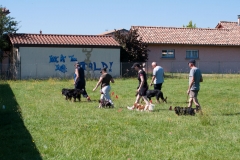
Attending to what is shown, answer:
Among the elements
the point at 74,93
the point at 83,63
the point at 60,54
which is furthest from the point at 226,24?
the point at 74,93

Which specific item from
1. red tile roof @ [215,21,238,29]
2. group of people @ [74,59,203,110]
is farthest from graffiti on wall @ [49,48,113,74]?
red tile roof @ [215,21,238,29]

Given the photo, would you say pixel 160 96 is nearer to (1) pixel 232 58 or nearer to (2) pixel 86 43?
(2) pixel 86 43

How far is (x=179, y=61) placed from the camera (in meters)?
42.2

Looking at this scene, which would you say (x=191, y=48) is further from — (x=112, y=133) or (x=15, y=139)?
(x=15, y=139)

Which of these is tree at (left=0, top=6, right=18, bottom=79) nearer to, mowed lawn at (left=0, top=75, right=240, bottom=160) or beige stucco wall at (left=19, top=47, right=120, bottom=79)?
beige stucco wall at (left=19, top=47, right=120, bottom=79)

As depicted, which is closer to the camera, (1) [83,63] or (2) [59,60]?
(2) [59,60]

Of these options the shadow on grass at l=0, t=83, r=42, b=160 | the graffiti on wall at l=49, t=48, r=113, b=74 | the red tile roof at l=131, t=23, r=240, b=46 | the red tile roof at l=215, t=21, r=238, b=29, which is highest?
the red tile roof at l=215, t=21, r=238, b=29

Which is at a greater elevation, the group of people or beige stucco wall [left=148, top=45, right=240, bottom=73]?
beige stucco wall [left=148, top=45, right=240, bottom=73]

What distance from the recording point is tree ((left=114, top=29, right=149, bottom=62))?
1431 inches

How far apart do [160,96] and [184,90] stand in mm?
6109

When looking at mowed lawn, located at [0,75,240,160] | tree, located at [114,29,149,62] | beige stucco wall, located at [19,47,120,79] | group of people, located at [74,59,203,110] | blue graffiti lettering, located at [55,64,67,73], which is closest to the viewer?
mowed lawn, located at [0,75,240,160]

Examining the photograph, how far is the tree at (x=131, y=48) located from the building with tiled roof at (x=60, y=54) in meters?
1.51

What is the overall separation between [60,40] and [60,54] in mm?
1354

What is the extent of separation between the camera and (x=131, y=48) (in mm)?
36625
